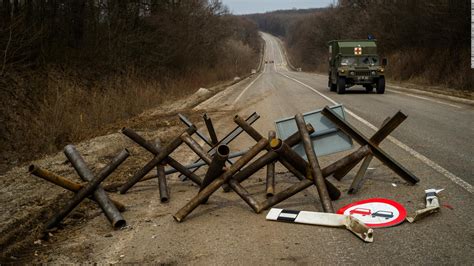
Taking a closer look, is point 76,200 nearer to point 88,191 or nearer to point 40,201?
point 88,191

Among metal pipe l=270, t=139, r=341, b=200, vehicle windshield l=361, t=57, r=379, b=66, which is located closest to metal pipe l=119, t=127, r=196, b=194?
metal pipe l=270, t=139, r=341, b=200

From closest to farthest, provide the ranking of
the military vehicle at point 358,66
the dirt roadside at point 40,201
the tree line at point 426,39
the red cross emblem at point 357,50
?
the dirt roadside at point 40,201
the military vehicle at point 358,66
the red cross emblem at point 357,50
the tree line at point 426,39

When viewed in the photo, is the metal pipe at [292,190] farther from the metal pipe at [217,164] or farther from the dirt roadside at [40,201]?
the dirt roadside at [40,201]

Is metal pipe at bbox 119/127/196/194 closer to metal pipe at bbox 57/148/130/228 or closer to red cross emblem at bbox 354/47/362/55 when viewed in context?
metal pipe at bbox 57/148/130/228

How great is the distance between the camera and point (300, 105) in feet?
59.0

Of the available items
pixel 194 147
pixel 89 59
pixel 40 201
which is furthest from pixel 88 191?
pixel 89 59

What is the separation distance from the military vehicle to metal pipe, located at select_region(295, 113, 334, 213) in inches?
698

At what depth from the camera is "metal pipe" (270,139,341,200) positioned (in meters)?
5.68

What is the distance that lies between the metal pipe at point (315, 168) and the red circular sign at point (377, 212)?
0.70 feet

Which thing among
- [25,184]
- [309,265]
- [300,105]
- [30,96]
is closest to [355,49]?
[300,105]

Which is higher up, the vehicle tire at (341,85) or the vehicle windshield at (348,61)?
the vehicle windshield at (348,61)

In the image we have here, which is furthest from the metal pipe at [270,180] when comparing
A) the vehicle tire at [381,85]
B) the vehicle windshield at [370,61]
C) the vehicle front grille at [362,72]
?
the vehicle windshield at [370,61]

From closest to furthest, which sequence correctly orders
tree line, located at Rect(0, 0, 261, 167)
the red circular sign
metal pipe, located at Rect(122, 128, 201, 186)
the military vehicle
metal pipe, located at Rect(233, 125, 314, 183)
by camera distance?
the red circular sign < metal pipe, located at Rect(233, 125, 314, 183) < metal pipe, located at Rect(122, 128, 201, 186) < tree line, located at Rect(0, 0, 261, 167) < the military vehicle

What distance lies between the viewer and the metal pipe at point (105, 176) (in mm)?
5324
